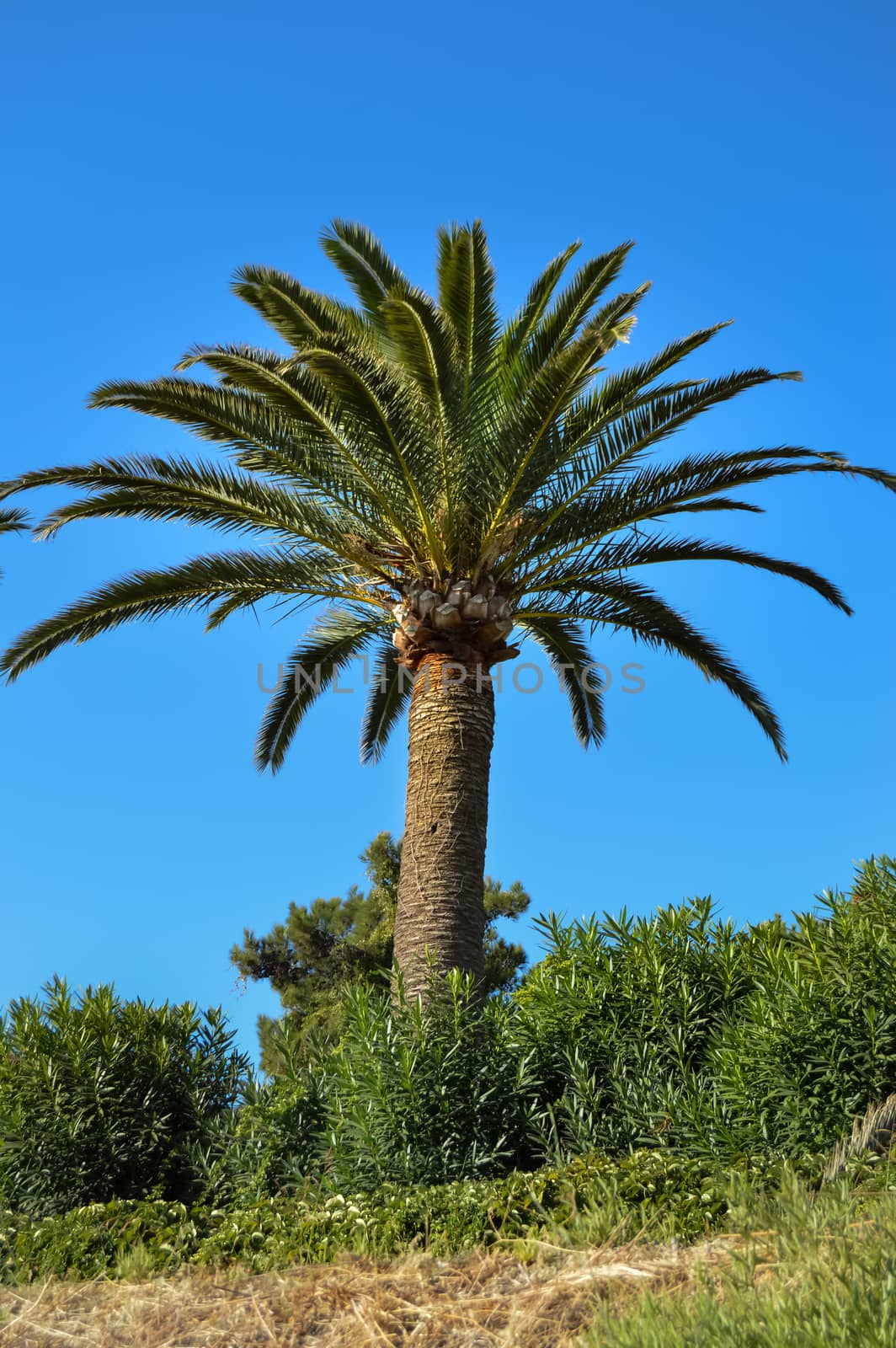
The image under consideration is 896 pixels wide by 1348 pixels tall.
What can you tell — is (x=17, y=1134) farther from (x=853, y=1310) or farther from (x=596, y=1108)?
(x=853, y=1310)

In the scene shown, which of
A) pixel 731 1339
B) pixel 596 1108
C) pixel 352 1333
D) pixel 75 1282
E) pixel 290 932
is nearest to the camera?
pixel 731 1339

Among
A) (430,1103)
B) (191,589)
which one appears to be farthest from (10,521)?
(430,1103)

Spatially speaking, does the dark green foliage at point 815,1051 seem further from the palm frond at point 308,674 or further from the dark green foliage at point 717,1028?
the palm frond at point 308,674

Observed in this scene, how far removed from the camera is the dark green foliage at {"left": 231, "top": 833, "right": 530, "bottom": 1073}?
61.3 ft

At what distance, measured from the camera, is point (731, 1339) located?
2789 mm

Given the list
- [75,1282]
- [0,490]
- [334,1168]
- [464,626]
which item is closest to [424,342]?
[464,626]

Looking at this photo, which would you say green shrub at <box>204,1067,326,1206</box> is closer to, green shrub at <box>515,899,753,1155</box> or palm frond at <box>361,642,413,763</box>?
green shrub at <box>515,899,753,1155</box>

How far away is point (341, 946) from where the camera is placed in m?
19.8

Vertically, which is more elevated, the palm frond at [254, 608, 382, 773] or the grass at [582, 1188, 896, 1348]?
the palm frond at [254, 608, 382, 773]

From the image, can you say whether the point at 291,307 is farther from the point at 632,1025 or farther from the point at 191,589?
the point at 632,1025

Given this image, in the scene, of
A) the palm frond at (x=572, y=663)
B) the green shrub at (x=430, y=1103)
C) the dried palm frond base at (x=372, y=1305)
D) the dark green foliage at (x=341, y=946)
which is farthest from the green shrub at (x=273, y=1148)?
the dark green foliage at (x=341, y=946)

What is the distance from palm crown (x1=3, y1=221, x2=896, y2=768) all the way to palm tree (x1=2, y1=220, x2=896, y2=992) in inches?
0.8

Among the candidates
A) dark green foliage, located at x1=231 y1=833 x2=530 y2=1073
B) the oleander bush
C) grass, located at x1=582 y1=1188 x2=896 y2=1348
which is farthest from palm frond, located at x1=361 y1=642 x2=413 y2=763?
grass, located at x1=582 y1=1188 x2=896 y2=1348

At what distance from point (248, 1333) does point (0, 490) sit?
7.73 meters
